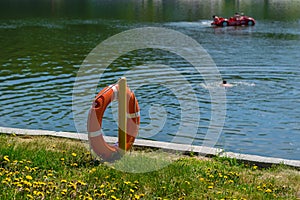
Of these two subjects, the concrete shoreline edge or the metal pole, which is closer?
the metal pole

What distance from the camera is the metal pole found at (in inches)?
323

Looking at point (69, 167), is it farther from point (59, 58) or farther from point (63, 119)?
point (59, 58)

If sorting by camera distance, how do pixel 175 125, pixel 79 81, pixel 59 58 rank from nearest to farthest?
1. pixel 175 125
2. pixel 79 81
3. pixel 59 58

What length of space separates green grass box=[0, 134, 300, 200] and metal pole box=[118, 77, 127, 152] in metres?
0.27

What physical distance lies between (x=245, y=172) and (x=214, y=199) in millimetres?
1461

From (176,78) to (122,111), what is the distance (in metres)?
10.7

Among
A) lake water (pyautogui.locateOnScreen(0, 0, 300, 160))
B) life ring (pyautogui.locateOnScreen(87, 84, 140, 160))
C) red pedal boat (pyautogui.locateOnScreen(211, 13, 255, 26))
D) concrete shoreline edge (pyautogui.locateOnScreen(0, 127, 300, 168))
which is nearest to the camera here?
life ring (pyautogui.locateOnScreen(87, 84, 140, 160))

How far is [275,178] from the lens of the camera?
25.0ft

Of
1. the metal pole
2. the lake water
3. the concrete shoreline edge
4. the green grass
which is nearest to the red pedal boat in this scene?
the lake water

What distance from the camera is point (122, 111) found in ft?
27.2

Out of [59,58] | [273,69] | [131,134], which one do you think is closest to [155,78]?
[273,69]

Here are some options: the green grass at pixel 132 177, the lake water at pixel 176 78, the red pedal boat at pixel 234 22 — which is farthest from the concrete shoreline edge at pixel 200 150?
the red pedal boat at pixel 234 22

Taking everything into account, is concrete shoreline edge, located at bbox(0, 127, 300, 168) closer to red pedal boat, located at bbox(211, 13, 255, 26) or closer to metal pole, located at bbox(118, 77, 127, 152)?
metal pole, located at bbox(118, 77, 127, 152)

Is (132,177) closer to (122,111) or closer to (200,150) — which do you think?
(122,111)
